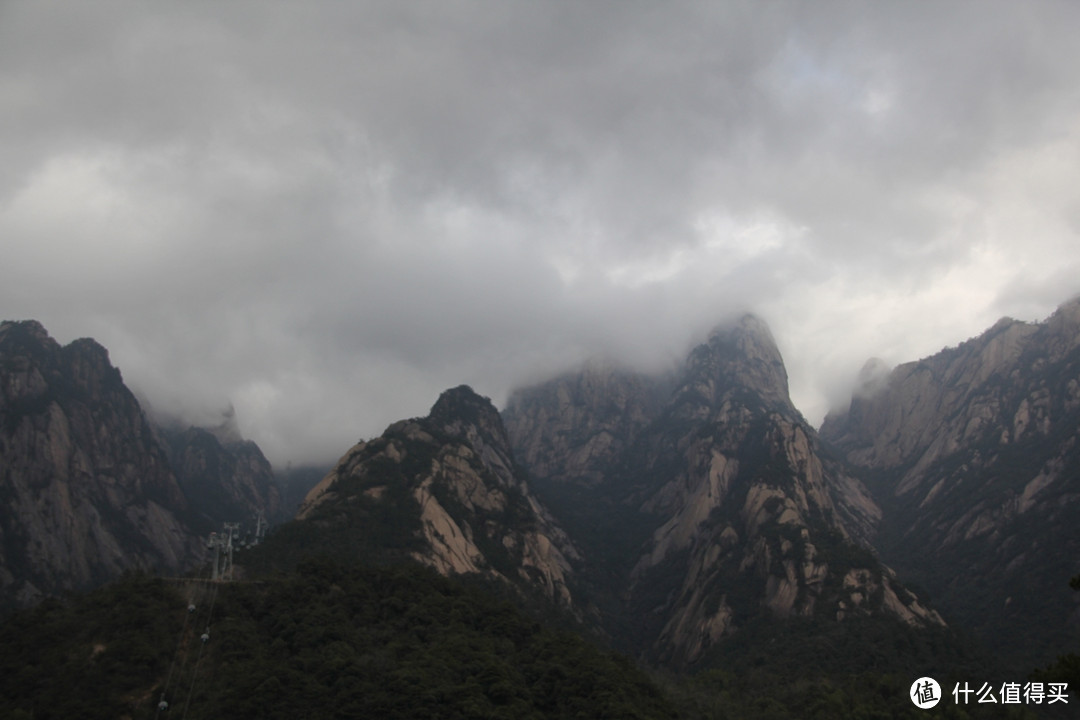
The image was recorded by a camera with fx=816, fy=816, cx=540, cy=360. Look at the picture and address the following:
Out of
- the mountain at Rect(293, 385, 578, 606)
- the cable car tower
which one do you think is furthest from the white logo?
the cable car tower

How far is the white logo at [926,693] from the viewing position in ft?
336

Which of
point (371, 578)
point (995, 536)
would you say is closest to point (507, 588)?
point (371, 578)

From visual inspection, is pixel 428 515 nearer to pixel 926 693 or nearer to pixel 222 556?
pixel 222 556

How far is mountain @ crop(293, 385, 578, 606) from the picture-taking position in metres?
151

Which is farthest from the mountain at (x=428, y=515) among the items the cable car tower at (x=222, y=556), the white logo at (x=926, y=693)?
the white logo at (x=926, y=693)

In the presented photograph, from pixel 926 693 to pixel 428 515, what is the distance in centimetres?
9328

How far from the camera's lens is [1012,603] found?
6531 inches

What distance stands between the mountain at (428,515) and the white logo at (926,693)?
79.1 m

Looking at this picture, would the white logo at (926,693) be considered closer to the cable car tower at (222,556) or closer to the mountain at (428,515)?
the mountain at (428,515)

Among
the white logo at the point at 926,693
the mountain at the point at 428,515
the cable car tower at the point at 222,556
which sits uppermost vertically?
the mountain at the point at 428,515

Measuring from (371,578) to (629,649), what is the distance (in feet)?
304

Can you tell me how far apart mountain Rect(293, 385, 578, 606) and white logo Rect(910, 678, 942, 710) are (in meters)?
79.1

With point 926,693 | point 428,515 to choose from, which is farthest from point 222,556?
point 926,693

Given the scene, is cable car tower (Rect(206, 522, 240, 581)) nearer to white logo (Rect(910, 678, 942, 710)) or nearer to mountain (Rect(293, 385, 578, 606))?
mountain (Rect(293, 385, 578, 606))
